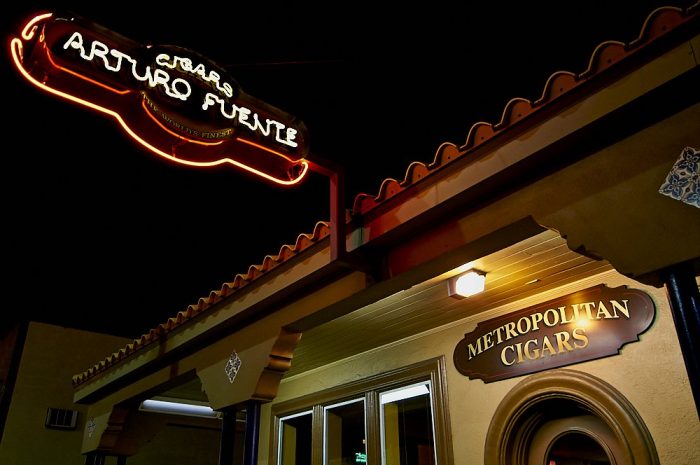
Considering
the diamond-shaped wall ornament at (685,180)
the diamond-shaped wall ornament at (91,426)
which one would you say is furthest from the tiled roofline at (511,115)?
the diamond-shaped wall ornament at (91,426)

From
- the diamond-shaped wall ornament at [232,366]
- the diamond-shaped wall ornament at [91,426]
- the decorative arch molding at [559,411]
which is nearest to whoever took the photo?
the decorative arch molding at [559,411]

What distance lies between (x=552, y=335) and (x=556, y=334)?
4 cm

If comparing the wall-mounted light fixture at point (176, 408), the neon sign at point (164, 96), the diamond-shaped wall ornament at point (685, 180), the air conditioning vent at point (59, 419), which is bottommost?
the diamond-shaped wall ornament at point (685, 180)

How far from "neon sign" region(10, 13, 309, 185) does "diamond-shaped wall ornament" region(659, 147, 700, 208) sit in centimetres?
279

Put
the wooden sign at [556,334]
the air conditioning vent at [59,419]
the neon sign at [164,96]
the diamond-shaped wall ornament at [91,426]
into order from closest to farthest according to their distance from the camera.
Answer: the neon sign at [164,96] → the wooden sign at [556,334] → the diamond-shaped wall ornament at [91,426] → the air conditioning vent at [59,419]

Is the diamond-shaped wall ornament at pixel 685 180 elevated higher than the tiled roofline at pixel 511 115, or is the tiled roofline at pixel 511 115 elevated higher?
the tiled roofline at pixel 511 115

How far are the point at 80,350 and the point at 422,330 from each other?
8.93 meters

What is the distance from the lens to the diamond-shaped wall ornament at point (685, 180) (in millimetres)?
2736

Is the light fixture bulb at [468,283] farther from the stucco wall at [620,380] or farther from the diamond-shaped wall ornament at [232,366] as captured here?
the diamond-shaped wall ornament at [232,366]

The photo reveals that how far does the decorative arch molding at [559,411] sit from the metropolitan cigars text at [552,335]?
0.72ft

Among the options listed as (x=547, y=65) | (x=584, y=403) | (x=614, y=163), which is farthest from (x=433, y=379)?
(x=547, y=65)

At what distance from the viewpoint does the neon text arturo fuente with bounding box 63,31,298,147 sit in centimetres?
422

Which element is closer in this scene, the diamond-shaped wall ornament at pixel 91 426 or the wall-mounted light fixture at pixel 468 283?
the wall-mounted light fixture at pixel 468 283

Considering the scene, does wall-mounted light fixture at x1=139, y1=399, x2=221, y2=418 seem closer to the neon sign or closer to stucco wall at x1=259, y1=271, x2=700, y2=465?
stucco wall at x1=259, y1=271, x2=700, y2=465
